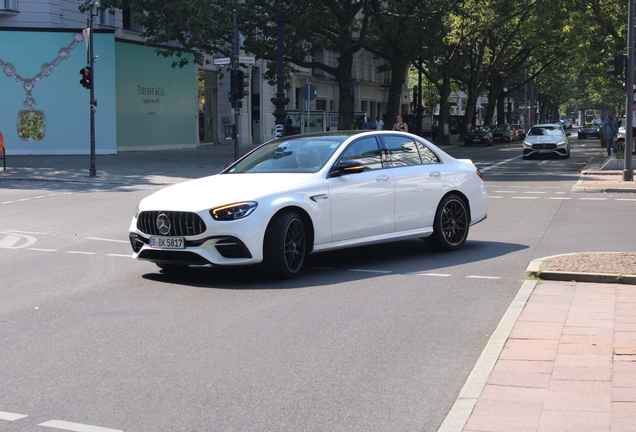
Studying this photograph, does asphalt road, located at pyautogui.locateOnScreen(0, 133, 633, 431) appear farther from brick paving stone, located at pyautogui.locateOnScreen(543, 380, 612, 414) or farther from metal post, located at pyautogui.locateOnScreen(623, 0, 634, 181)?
metal post, located at pyautogui.locateOnScreen(623, 0, 634, 181)

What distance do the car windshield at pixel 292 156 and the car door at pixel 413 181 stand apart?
2.55ft

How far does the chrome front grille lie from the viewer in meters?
8.60

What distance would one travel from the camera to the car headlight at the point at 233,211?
856 cm

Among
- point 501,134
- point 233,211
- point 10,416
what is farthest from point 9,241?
point 501,134

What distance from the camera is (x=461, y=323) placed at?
7.02m

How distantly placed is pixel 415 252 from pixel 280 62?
17.6 meters

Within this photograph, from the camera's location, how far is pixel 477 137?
58031 mm

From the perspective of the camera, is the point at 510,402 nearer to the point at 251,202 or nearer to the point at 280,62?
the point at 251,202

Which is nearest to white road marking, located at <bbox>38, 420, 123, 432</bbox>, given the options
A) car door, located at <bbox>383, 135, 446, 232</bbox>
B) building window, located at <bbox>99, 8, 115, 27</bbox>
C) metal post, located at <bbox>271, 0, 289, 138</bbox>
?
car door, located at <bbox>383, 135, 446, 232</bbox>

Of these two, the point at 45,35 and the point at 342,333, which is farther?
the point at 45,35

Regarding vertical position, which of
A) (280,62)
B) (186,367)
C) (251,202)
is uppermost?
(280,62)

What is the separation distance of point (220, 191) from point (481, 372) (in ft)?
13.8

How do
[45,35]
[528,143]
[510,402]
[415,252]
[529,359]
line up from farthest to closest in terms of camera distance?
1. [528,143]
2. [45,35]
3. [415,252]
4. [529,359]
5. [510,402]

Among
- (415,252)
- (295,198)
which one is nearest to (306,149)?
(295,198)
